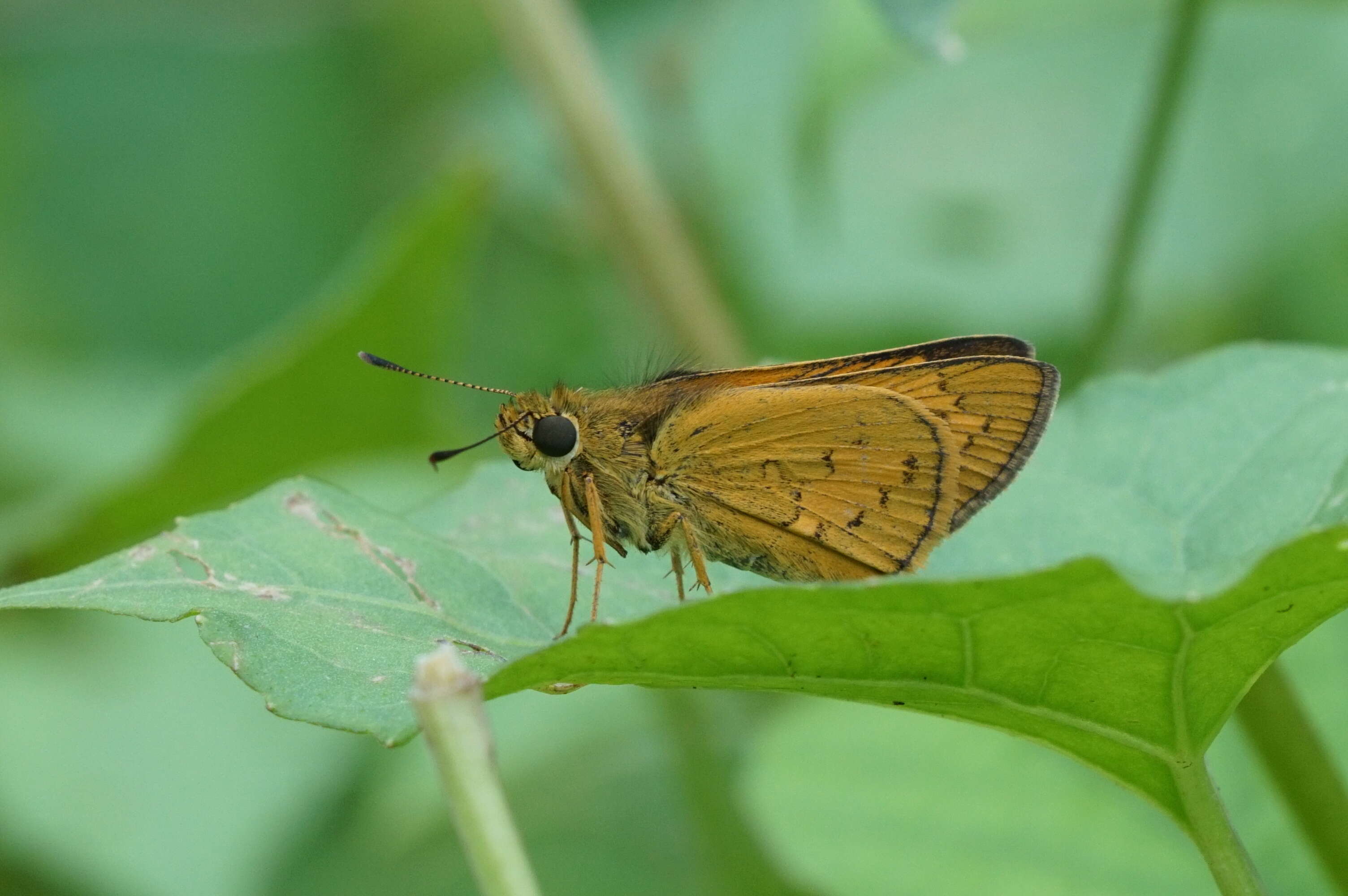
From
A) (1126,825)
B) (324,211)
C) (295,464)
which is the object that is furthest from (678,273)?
(324,211)

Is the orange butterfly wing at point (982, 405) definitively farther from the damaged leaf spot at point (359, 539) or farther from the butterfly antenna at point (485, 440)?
the damaged leaf spot at point (359, 539)

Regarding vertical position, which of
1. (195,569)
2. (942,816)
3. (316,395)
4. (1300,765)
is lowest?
(942,816)

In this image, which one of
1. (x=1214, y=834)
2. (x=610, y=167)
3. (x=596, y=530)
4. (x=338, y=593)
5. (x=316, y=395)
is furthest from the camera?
(x=316, y=395)

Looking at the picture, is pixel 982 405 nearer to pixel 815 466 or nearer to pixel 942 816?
pixel 815 466

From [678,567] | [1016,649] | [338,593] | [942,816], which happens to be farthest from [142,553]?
[942,816]

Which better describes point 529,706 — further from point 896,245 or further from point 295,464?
point 896,245

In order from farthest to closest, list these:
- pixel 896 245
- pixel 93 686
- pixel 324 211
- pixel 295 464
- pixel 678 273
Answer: pixel 324 211, pixel 896 245, pixel 93 686, pixel 295 464, pixel 678 273

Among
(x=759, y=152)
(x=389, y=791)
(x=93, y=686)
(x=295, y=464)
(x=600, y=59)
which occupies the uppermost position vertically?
(x=600, y=59)
